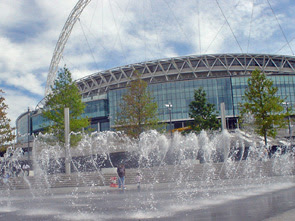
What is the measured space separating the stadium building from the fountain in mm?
23644

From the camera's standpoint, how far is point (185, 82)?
66000 millimetres

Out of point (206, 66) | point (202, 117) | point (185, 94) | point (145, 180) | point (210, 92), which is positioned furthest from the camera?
point (206, 66)

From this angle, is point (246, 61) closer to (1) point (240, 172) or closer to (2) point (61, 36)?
(2) point (61, 36)

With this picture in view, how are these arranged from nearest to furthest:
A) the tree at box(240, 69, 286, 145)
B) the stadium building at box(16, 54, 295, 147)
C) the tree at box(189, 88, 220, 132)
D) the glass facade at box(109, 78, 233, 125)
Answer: the tree at box(240, 69, 286, 145) < the tree at box(189, 88, 220, 132) < the glass facade at box(109, 78, 233, 125) < the stadium building at box(16, 54, 295, 147)

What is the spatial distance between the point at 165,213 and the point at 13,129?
21614 mm

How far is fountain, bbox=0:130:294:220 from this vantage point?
10.3m

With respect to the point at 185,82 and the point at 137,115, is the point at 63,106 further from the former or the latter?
the point at 185,82

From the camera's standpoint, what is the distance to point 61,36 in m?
80.8

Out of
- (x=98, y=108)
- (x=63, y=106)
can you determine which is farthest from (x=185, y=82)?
(x=63, y=106)

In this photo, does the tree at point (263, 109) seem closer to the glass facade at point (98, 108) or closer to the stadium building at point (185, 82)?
the stadium building at point (185, 82)

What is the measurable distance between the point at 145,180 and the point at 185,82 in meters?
47.8

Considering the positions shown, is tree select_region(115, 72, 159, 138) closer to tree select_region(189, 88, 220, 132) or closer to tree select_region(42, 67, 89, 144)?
tree select_region(42, 67, 89, 144)

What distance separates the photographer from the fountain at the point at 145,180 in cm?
1033

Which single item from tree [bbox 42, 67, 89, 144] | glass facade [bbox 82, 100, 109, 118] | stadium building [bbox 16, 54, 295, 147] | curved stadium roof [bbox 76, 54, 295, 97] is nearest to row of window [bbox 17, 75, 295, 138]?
stadium building [bbox 16, 54, 295, 147]
